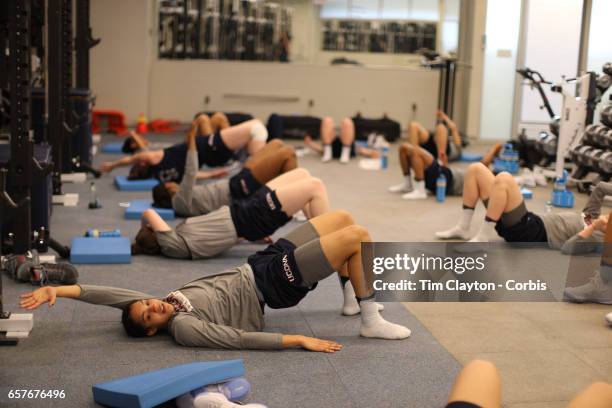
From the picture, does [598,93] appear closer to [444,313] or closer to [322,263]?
[444,313]

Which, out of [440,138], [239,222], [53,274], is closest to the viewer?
[53,274]

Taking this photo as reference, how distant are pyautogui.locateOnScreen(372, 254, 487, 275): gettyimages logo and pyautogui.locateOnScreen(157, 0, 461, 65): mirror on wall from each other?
932cm

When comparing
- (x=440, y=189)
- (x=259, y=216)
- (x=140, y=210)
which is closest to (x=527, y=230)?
(x=259, y=216)

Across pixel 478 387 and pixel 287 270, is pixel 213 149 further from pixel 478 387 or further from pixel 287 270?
pixel 478 387

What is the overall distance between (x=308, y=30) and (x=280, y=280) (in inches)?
373

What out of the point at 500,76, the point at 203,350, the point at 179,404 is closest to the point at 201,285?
the point at 203,350

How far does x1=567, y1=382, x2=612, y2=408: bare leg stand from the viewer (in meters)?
2.38

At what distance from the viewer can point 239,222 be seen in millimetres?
5129

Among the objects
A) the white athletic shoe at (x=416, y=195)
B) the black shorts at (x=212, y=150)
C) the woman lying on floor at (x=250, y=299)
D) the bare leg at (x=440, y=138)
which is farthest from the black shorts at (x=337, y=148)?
the woman lying on floor at (x=250, y=299)

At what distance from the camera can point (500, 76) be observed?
1101 centimetres

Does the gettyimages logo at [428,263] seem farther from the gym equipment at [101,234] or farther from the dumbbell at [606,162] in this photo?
the dumbbell at [606,162]

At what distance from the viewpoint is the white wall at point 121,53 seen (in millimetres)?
12047

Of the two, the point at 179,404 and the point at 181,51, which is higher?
the point at 181,51

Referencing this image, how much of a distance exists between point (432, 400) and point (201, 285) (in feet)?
3.91
